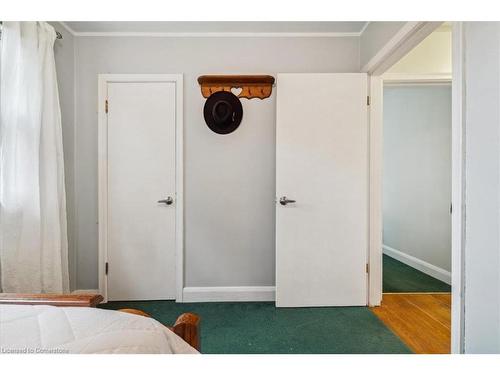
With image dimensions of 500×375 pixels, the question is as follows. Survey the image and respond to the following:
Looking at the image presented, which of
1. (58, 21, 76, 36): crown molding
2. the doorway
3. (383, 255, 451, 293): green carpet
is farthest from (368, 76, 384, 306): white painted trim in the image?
(58, 21, 76, 36): crown molding

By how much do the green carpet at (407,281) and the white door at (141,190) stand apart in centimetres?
225

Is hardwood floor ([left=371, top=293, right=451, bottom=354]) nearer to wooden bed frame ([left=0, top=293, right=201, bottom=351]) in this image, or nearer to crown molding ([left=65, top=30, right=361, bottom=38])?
wooden bed frame ([left=0, top=293, right=201, bottom=351])

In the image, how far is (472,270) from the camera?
123 centimetres

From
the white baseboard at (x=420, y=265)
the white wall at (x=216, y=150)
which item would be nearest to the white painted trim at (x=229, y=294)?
the white wall at (x=216, y=150)

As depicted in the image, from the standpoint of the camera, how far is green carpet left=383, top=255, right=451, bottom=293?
9.20ft

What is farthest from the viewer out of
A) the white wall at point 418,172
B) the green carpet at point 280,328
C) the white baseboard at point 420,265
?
the white wall at point 418,172

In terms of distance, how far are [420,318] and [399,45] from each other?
80.8 inches

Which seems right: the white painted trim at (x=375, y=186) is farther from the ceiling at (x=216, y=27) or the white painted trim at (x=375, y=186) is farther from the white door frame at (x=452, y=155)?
the ceiling at (x=216, y=27)

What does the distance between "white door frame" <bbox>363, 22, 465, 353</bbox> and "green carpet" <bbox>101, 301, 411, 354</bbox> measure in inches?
16.4

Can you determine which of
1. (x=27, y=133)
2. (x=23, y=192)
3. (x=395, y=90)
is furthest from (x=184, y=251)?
(x=395, y=90)

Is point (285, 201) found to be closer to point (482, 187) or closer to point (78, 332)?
point (482, 187)

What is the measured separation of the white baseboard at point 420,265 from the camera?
300 cm

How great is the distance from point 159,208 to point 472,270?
222 centimetres

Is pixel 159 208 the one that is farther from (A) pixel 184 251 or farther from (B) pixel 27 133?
(B) pixel 27 133
